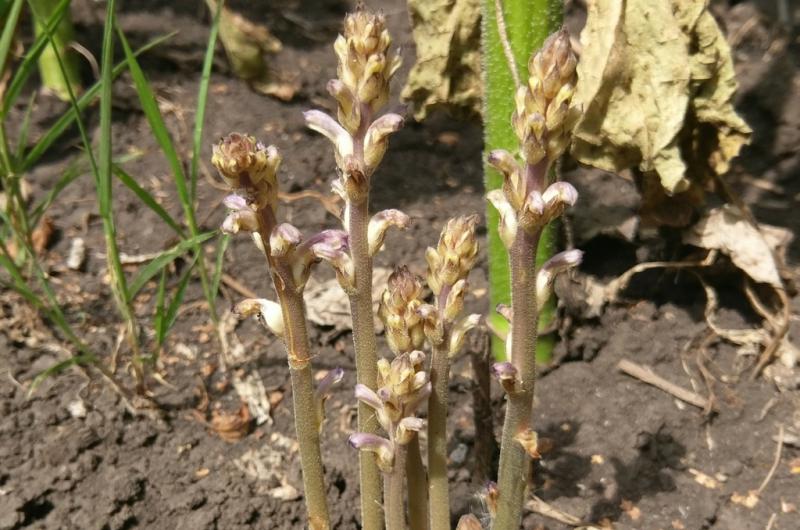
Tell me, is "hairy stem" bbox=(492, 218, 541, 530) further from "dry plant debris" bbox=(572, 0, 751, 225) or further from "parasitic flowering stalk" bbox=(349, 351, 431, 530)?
"dry plant debris" bbox=(572, 0, 751, 225)

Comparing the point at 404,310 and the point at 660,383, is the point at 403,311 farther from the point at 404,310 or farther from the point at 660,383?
the point at 660,383

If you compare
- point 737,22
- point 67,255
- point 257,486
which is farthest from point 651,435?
point 737,22

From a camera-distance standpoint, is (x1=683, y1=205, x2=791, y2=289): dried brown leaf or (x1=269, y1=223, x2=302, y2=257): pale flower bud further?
(x1=683, y1=205, x2=791, y2=289): dried brown leaf

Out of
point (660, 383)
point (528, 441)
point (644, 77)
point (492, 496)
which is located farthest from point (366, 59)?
point (660, 383)

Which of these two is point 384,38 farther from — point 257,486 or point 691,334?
point 691,334

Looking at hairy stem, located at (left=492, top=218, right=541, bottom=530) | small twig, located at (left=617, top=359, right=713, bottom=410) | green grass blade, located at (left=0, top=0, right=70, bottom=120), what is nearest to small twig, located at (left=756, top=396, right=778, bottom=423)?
small twig, located at (left=617, top=359, right=713, bottom=410)

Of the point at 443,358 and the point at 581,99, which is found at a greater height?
the point at 581,99
